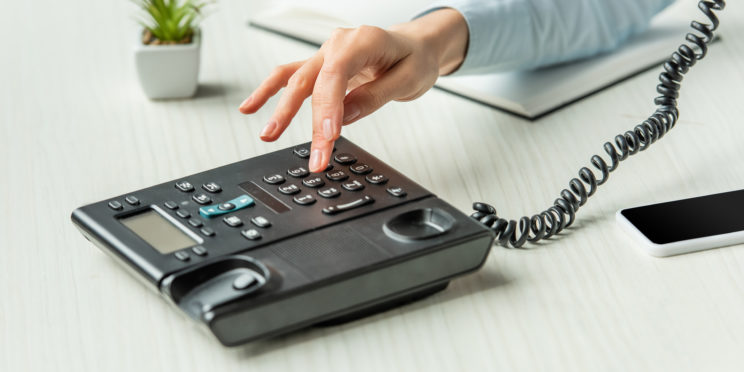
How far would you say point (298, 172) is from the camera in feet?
2.28

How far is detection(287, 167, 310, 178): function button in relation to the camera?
69cm

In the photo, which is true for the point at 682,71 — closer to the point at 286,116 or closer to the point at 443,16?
the point at 443,16

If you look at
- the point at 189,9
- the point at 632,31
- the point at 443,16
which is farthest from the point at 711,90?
the point at 189,9

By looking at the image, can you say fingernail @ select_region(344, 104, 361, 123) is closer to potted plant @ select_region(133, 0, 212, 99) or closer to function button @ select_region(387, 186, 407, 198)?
function button @ select_region(387, 186, 407, 198)

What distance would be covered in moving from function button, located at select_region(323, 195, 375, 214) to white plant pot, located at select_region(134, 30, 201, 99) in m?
0.36

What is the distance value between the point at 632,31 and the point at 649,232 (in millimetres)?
427

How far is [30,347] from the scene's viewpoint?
0.58 m

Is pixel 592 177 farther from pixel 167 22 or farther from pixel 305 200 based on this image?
pixel 167 22

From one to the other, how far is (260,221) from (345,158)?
116 mm

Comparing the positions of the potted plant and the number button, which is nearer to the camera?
the number button

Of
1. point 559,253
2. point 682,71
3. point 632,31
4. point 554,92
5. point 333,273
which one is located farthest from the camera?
point 632,31

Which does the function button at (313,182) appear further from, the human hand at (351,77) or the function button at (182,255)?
the function button at (182,255)

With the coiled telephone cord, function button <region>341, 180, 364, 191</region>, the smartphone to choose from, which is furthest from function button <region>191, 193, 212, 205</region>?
the smartphone

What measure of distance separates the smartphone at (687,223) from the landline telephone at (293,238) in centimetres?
6
